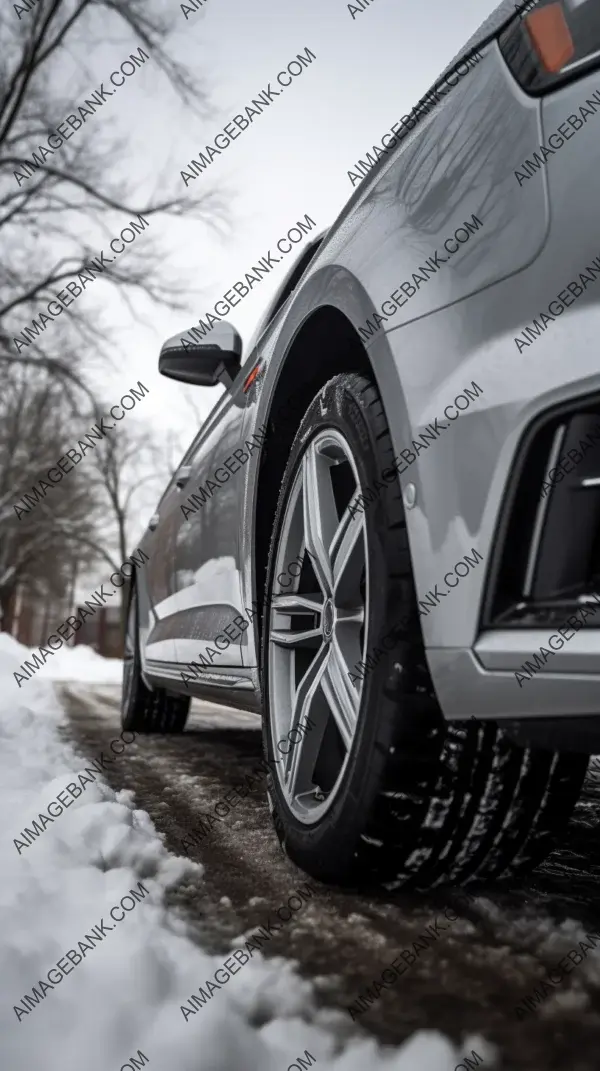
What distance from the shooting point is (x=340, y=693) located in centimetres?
153

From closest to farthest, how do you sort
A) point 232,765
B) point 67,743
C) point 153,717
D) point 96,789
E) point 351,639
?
point 351,639 < point 96,789 < point 232,765 < point 67,743 < point 153,717

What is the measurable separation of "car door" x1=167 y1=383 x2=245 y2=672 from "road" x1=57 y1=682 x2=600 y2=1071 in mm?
570

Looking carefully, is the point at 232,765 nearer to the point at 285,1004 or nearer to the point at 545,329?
the point at 285,1004

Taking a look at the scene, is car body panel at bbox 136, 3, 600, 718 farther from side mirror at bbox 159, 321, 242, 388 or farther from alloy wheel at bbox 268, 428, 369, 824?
side mirror at bbox 159, 321, 242, 388

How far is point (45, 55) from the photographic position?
11.1m

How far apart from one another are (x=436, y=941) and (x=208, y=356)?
2.15 meters

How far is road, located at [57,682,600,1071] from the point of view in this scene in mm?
1019

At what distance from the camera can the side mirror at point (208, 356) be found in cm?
292

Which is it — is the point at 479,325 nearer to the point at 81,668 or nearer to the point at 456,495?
the point at 456,495

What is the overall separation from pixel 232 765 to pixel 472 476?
2.14 meters

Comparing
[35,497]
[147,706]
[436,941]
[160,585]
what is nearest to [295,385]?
[436,941]

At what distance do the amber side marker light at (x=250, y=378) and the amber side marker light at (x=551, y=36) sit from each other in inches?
50.3

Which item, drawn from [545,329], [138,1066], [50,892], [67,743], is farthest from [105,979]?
[67,743]

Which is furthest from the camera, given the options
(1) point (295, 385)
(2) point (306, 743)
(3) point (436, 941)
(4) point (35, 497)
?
(4) point (35, 497)
